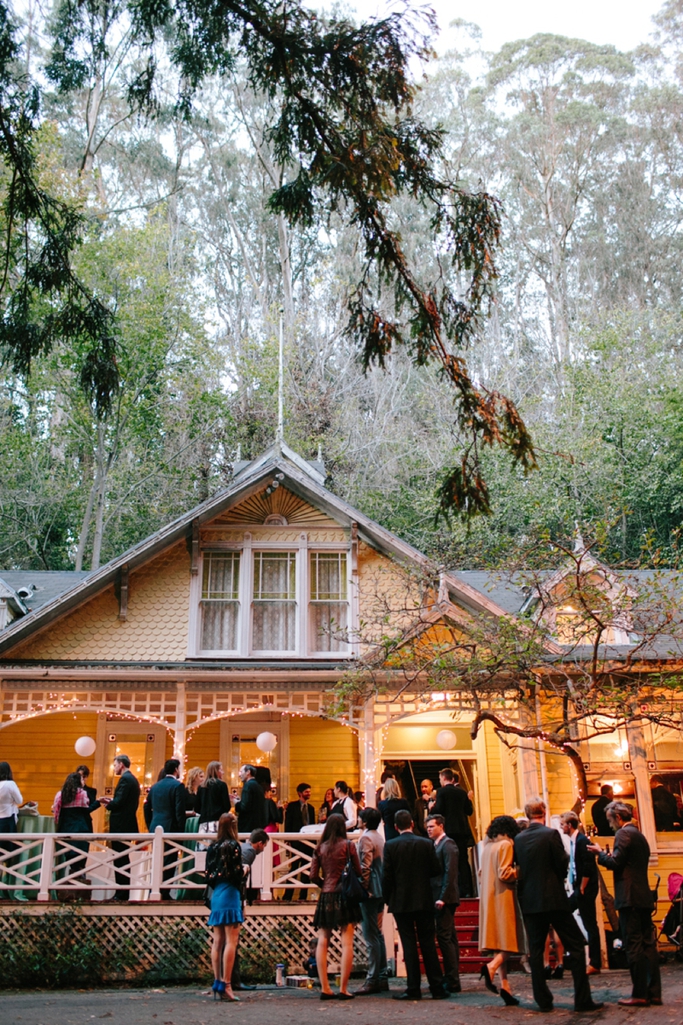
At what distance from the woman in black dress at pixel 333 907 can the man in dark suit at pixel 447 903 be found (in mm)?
869

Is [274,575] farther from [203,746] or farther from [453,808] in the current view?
[453,808]

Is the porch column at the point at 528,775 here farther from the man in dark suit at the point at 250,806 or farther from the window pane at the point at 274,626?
the man in dark suit at the point at 250,806

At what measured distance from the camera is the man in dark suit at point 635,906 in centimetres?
769

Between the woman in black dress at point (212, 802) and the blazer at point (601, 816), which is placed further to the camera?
the blazer at point (601, 816)

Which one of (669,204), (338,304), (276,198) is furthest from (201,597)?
(669,204)

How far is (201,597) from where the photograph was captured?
15.6 m

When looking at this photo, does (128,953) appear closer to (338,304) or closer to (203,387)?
(203,387)

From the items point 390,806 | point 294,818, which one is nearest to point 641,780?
point 390,806

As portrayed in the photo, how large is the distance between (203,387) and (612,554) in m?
15.2

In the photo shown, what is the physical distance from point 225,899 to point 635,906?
3.61m

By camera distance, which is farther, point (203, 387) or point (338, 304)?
point (338, 304)

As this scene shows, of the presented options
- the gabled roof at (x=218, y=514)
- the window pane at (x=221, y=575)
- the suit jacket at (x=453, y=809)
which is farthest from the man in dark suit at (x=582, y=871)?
the window pane at (x=221, y=575)

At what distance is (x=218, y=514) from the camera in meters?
15.8

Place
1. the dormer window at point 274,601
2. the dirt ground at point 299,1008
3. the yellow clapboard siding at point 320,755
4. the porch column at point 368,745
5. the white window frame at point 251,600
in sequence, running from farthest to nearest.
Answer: the yellow clapboard siding at point 320,755 → the dormer window at point 274,601 → the white window frame at point 251,600 → the porch column at point 368,745 → the dirt ground at point 299,1008
